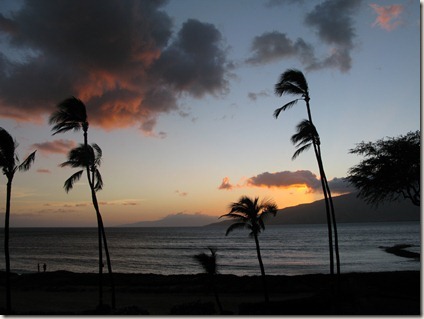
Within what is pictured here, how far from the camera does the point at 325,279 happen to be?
97.2 ft

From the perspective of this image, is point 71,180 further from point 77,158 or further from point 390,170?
point 390,170

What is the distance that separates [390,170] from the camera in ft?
64.0

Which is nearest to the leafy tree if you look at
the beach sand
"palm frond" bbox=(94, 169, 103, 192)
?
the beach sand

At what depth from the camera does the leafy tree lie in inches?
744

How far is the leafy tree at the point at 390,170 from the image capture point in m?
18.9

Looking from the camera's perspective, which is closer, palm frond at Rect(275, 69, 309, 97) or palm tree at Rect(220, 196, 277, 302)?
palm frond at Rect(275, 69, 309, 97)

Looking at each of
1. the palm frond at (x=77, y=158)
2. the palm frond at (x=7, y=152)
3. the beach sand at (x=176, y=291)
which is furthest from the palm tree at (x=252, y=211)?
the palm frond at (x=7, y=152)

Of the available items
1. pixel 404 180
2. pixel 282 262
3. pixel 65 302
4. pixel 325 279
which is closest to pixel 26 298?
pixel 65 302

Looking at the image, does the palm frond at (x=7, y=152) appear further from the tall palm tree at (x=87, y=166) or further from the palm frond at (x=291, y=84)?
the palm frond at (x=291, y=84)

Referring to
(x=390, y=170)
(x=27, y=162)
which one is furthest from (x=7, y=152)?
(x=390, y=170)

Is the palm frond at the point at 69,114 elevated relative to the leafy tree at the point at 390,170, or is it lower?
elevated

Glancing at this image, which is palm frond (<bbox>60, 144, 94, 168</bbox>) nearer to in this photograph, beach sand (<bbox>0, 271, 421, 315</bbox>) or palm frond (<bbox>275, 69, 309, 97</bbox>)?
beach sand (<bbox>0, 271, 421, 315</bbox>)

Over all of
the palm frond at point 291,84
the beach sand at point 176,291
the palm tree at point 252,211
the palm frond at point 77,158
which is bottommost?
the beach sand at point 176,291

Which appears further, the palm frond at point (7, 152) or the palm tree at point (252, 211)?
the palm tree at point (252, 211)
